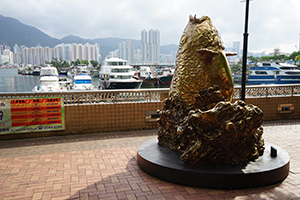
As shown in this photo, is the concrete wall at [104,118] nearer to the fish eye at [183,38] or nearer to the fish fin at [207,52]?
the fish eye at [183,38]

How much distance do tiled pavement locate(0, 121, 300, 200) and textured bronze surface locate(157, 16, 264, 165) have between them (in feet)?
2.00

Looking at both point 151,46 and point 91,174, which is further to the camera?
point 151,46

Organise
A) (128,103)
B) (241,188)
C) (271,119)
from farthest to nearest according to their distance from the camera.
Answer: (271,119) < (128,103) < (241,188)

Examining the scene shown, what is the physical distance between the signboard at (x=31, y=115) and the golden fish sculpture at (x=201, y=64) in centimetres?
415

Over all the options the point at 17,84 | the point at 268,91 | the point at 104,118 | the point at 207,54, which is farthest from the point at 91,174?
the point at 17,84

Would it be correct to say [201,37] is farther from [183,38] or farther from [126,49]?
[126,49]

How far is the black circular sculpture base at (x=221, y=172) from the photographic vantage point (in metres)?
3.85

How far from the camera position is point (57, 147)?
252 inches

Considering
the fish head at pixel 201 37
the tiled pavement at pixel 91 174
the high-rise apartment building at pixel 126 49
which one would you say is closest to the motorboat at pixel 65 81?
the tiled pavement at pixel 91 174

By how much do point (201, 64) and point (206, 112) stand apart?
3.70ft

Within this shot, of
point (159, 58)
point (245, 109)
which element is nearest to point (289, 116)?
point (245, 109)

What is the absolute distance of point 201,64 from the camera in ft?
15.2

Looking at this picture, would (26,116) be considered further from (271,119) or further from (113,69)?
(113,69)

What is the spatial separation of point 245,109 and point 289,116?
276 inches
